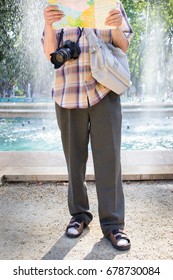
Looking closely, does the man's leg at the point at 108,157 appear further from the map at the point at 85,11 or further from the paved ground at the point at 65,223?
the map at the point at 85,11

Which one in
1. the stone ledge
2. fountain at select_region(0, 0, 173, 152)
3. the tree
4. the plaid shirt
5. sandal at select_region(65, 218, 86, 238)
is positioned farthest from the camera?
the tree

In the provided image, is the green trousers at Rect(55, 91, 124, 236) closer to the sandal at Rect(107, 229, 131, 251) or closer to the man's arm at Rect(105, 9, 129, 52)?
the sandal at Rect(107, 229, 131, 251)

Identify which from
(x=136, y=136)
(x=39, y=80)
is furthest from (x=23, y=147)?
(x=39, y=80)

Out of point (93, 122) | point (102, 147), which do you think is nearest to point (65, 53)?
point (93, 122)

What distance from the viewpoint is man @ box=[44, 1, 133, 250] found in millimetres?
2324

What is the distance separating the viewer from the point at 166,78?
20.9m

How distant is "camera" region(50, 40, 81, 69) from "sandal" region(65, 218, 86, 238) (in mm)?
1033

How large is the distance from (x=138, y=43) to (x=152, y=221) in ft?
58.4

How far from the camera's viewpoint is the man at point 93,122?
232 centimetres

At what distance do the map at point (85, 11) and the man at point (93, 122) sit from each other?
10 centimetres

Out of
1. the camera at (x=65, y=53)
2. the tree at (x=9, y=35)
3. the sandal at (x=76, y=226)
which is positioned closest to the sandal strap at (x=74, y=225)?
the sandal at (x=76, y=226)

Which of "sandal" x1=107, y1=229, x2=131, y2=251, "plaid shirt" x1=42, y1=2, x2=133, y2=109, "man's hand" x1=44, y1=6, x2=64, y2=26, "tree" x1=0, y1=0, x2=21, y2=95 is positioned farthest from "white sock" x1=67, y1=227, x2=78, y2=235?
"tree" x1=0, y1=0, x2=21, y2=95
